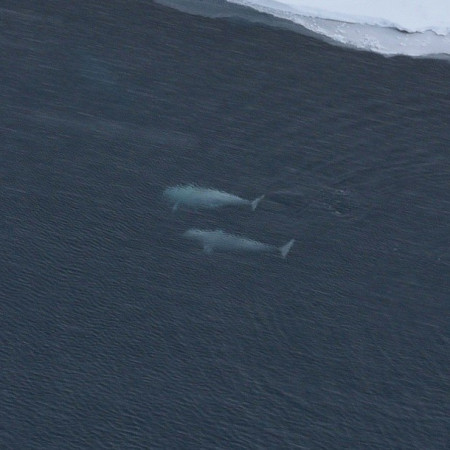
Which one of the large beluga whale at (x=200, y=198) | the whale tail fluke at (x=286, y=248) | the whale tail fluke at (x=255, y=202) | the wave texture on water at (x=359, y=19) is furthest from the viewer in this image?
the wave texture on water at (x=359, y=19)

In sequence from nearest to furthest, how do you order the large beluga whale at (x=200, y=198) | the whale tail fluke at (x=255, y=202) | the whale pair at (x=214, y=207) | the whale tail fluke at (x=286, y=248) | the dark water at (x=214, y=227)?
the dark water at (x=214, y=227) < the whale tail fluke at (x=286, y=248) < the whale pair at (x=214, y=207) < the large beluga whale at (x=200, y=198) < the whale tail fluke at (x=255, y=202)

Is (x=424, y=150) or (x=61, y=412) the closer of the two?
(x=61, y=412)

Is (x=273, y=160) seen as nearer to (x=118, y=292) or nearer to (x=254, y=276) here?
(x=254, y=276)

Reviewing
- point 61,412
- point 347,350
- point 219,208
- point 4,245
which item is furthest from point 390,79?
point 61,412

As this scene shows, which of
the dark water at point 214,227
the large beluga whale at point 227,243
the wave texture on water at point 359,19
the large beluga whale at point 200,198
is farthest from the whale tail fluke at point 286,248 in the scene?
the wave texture on water at point 359,19

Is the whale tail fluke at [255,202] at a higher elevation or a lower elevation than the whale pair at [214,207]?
higher

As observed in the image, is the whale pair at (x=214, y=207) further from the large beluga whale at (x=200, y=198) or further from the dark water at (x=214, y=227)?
the dark water at (x=214, y=227)
